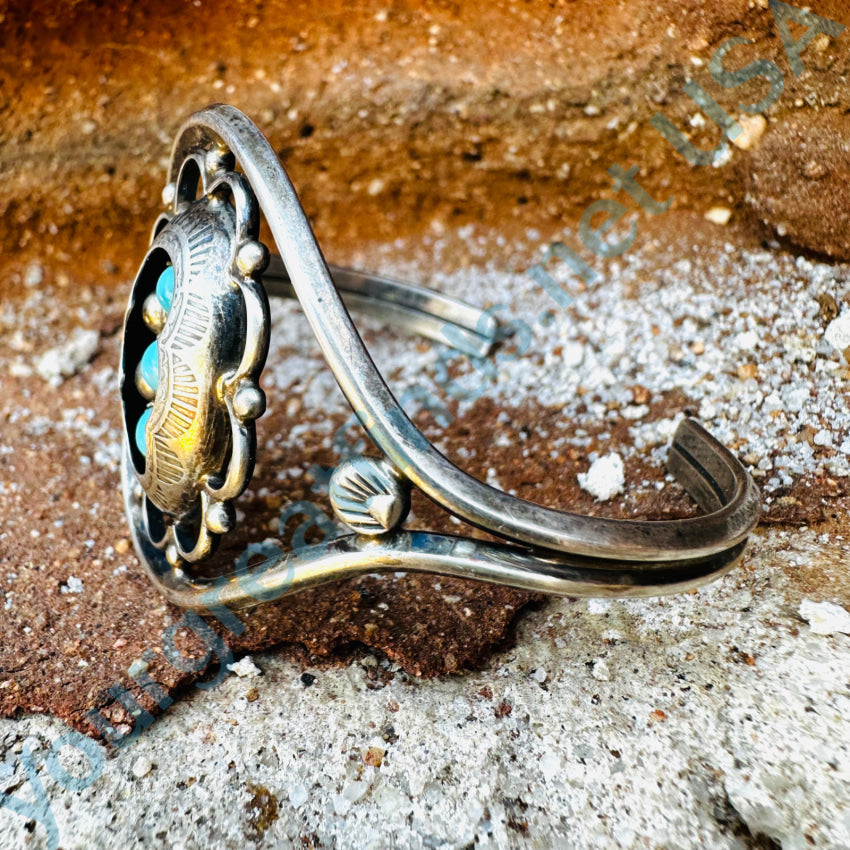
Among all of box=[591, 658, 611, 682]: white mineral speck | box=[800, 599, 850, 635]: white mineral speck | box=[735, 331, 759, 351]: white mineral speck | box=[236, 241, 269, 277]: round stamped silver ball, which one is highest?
box=[236, 241, 269, 277]: round stamped silver ball

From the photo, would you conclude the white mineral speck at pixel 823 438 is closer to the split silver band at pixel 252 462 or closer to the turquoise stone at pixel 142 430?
the split silver band at pixel 252 462

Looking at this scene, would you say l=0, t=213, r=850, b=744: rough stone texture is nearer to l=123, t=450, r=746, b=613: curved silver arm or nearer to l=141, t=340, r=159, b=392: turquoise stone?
l=123, t=450, r=746, b=613: curved silver arm

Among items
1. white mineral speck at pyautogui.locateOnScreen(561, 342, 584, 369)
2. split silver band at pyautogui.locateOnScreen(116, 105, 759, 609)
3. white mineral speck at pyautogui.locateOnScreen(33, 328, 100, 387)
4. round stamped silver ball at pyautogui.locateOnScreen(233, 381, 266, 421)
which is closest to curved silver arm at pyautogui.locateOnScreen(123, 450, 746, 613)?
split silver band at pyautogui.locateOnScreen(116, 105, 759, 609)

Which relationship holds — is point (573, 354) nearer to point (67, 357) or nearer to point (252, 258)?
point (252, 258)

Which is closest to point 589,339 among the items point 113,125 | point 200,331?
point 200,331

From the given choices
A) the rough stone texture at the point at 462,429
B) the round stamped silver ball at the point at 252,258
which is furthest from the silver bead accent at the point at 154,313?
the rough stone texture at the point at 462,429

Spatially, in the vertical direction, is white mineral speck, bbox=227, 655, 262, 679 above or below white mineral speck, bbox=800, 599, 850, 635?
below
